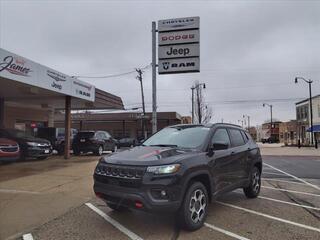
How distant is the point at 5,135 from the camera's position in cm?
1798

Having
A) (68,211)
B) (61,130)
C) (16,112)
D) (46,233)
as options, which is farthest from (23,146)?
(46,233)

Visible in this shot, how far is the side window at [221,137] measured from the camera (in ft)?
23.5

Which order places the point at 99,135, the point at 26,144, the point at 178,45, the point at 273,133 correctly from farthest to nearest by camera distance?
the point at 273,133, the point at 99,135, the point at 26,144, the point at 178,45

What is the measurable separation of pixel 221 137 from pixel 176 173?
2.14 metres

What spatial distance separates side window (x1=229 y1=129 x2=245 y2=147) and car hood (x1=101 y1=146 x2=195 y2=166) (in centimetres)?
193

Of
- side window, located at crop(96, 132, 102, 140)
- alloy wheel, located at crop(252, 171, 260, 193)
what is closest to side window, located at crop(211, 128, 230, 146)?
alloy wheel, located at crop(252, 171, 260, 193)

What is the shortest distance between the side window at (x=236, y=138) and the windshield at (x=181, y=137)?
102cm

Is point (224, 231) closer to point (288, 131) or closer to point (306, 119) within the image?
point (306, 119)

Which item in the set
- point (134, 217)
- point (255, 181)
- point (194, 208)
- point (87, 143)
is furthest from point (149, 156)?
point (87, 143)

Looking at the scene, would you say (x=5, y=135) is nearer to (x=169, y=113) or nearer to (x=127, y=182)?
(x=127, y=182)

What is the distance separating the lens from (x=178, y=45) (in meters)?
13.7

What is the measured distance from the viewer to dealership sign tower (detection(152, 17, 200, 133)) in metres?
13.6

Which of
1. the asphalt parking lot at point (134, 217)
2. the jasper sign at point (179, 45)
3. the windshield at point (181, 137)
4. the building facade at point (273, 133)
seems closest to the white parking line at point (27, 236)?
the asphalt parking lot at point (134, 217)

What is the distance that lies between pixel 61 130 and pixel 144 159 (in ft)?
64.6
